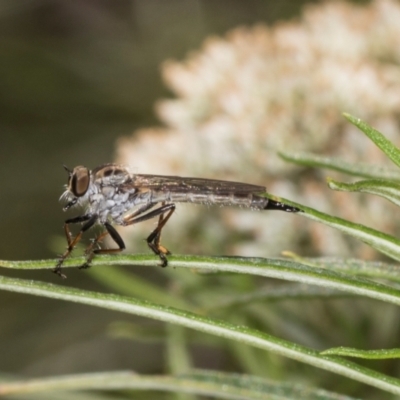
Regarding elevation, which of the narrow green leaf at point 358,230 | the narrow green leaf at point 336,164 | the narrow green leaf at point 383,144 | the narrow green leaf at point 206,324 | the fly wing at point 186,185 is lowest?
the narrow green leaf at point 206,324

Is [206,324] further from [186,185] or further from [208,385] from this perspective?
[186,185]

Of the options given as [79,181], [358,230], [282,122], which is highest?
[282,122]

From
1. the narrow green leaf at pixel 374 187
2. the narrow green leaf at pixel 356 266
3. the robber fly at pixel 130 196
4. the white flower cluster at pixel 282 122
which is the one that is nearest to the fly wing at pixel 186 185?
the robber fly at pixel 130 196

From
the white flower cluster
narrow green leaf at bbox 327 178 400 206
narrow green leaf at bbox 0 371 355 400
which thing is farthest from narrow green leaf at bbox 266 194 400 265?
the white flower cluster

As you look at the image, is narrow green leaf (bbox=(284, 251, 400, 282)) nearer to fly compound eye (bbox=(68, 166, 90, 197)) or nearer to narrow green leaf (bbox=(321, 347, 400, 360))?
narrow green leaf (bbox=(321, 347, 400, 360))

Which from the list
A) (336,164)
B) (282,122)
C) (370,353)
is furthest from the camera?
(282,122)

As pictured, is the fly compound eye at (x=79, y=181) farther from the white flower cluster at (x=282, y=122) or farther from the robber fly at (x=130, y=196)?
the white flower cluster at (x=282, y=122)

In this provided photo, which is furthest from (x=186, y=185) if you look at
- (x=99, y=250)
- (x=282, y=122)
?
(x=282, y=122)
